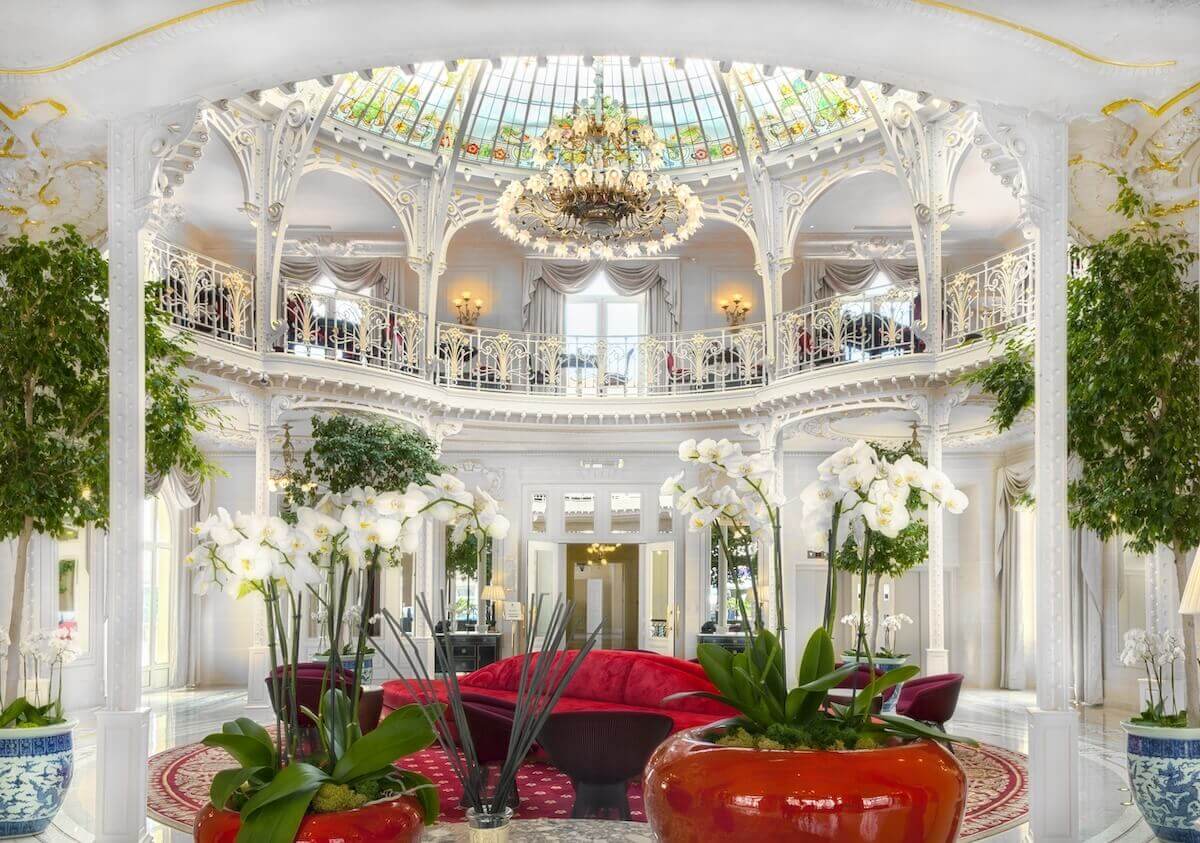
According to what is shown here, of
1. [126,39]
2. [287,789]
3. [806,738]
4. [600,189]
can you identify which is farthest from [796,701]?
[600,189]

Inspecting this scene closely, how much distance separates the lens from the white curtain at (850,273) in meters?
15.1

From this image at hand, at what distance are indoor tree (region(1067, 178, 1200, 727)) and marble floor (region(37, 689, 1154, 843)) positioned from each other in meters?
0.95

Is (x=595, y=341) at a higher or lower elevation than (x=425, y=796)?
higher

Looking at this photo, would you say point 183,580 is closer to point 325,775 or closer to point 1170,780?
point 1170,780

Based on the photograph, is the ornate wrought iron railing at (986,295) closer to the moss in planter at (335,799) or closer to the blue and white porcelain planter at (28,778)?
the blue and white porcelain planter at (28,778)

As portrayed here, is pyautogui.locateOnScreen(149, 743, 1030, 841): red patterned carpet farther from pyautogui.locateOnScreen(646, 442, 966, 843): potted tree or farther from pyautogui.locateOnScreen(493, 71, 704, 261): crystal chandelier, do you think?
pyautogui.locateOnScreen(493, 71, 704, 261): crystal chandelier

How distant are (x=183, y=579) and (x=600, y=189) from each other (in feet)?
26.3

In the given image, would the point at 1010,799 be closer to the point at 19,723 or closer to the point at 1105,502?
the point at 1105,502

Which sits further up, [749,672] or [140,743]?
[749,672]

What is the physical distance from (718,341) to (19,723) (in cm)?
1070

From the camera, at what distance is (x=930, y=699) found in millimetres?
7469

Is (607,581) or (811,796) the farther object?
(607,581)

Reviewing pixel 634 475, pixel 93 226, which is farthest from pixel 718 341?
pixel 93 226

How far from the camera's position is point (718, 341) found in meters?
15.0
